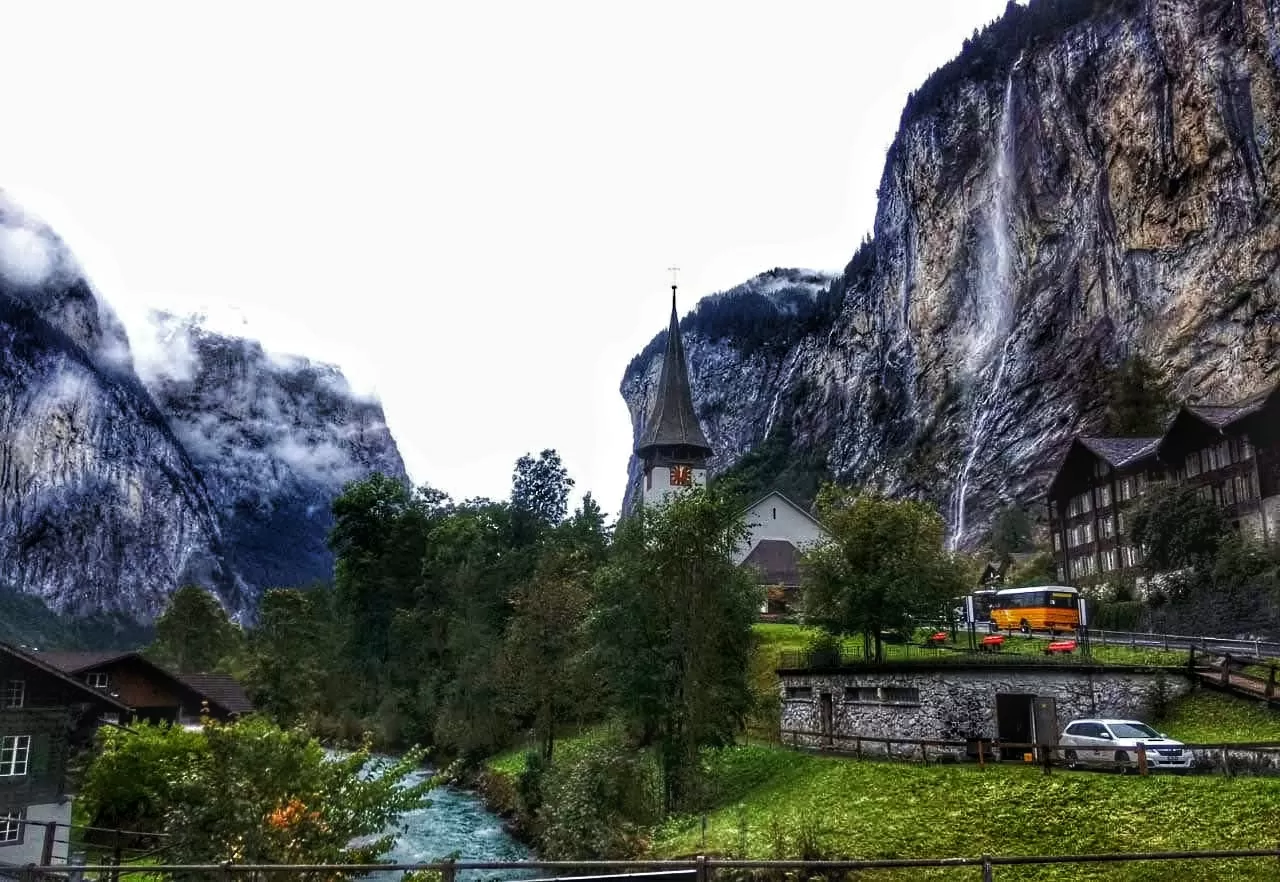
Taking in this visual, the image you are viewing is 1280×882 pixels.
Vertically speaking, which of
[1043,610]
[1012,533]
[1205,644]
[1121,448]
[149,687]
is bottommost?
[149,687]

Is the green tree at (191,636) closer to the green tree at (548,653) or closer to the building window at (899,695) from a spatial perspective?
the green tree at (548,653)

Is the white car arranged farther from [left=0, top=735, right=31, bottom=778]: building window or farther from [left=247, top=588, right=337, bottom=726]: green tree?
[left=247, top=588, right=337, bottom=726]: green tree

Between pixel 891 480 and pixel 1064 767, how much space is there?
10993cm

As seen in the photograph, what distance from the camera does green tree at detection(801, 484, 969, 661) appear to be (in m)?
41.7

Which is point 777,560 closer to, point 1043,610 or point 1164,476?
point 1164,476

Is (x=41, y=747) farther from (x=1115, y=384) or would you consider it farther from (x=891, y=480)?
(x=891, y=480)

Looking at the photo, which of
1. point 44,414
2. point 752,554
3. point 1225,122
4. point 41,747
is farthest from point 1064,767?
point 44,414

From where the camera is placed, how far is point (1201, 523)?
185 feet

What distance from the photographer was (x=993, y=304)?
4924 inches

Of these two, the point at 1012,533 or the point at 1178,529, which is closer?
the point at 1178,529

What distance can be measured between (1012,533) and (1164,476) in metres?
27.1

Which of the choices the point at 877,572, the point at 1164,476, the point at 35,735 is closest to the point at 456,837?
the point at 35,735

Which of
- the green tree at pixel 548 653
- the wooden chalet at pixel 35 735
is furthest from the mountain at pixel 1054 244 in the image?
the wooden chalet at pixel 35 735

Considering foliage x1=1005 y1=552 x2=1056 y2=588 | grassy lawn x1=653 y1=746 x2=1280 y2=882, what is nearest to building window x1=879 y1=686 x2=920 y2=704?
grassy lawn x1=653 y1=746 x2=1280 y2=882
